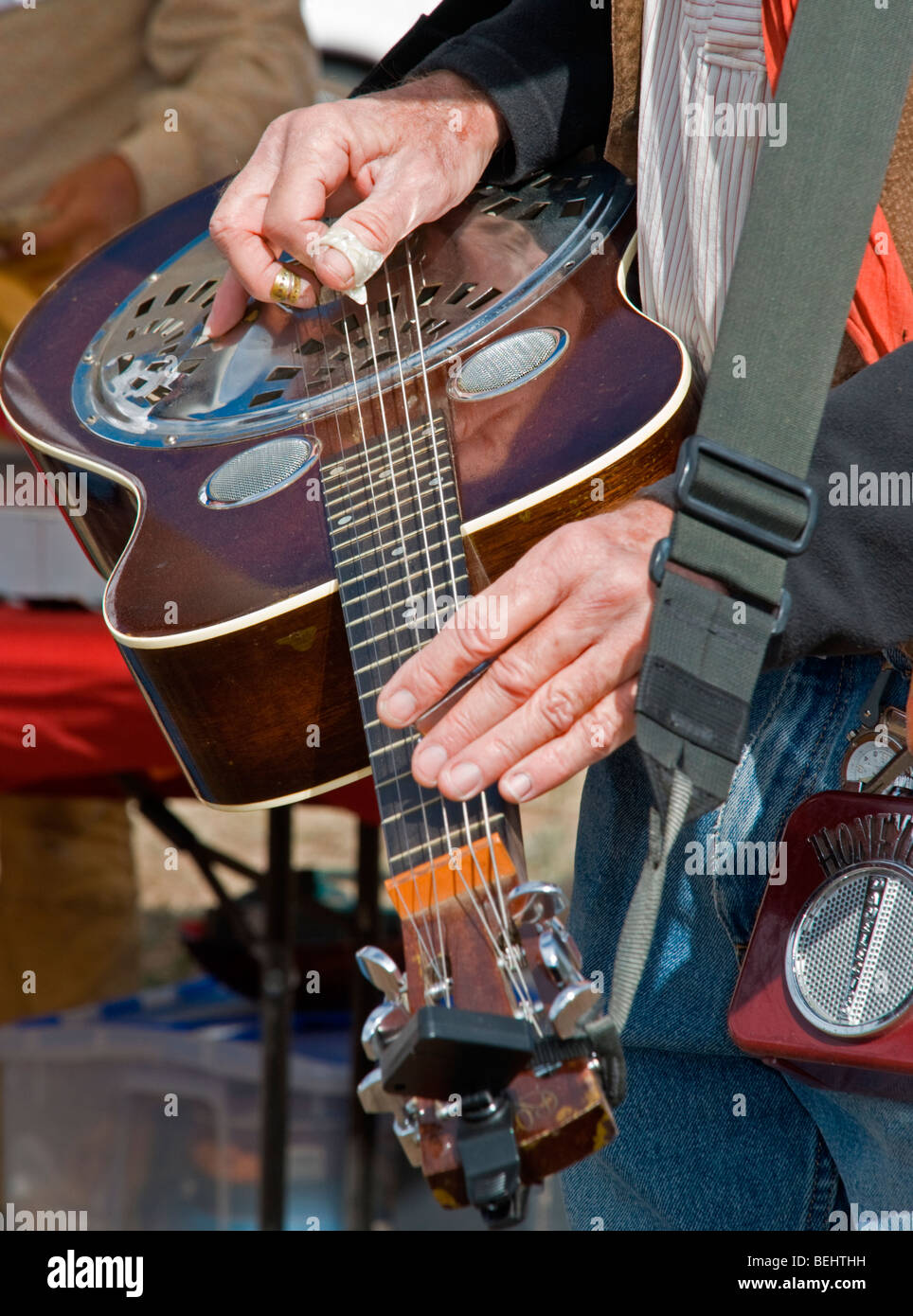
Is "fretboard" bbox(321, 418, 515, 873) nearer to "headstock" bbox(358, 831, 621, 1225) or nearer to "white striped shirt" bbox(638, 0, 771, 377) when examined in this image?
"headstock" bbox(358, 831, 621, 1225)

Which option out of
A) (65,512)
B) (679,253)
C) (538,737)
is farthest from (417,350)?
(538,737)

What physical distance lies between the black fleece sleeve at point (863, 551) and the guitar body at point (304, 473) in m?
0.18

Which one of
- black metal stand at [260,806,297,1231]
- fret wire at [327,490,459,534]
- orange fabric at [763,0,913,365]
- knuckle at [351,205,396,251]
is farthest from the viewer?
black metal stand at [260,806,297,1231]

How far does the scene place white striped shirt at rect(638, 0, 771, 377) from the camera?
0.96 m

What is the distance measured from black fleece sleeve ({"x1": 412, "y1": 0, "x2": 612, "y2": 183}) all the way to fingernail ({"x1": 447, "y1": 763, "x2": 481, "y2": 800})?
2.50 ft

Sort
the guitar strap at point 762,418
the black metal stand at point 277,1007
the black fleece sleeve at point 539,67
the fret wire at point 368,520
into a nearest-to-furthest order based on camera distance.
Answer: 1. the guitar strap at point 762,418
2. the fret wire at point 368,520
3. the black fleece sleeve at point 539,67
4. the black metal stand at point 277,1007

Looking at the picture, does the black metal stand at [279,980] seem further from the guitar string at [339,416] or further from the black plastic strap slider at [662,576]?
the black plastic strap slider at [662,576]

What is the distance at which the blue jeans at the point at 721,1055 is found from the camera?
36.9 inches

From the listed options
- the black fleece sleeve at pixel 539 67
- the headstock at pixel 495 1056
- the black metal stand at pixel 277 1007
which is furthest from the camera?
the black metal stand at pixel 277 1007

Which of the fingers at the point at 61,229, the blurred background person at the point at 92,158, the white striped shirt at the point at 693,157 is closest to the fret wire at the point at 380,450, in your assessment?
the white striped shirt at the point at 693,157

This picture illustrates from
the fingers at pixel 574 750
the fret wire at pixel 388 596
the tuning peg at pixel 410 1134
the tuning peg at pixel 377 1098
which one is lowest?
the tuning peg at pixel 410 1134

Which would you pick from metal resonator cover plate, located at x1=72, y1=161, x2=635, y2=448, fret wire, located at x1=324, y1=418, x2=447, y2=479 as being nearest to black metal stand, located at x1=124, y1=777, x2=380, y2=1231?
metal resonator cover plate, located at x1=72, y1=161, x2=635, y2=448

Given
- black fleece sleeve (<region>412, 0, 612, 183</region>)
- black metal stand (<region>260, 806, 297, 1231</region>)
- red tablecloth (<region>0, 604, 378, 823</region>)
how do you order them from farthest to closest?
1. black metal stand (<region>260, 806, 297, 1231</region>)
2. red tablecloth (<region>0, 604, 378, 823</region>)
3. black fleece sleeve (<region>412, 0, 612, 183</region>)
